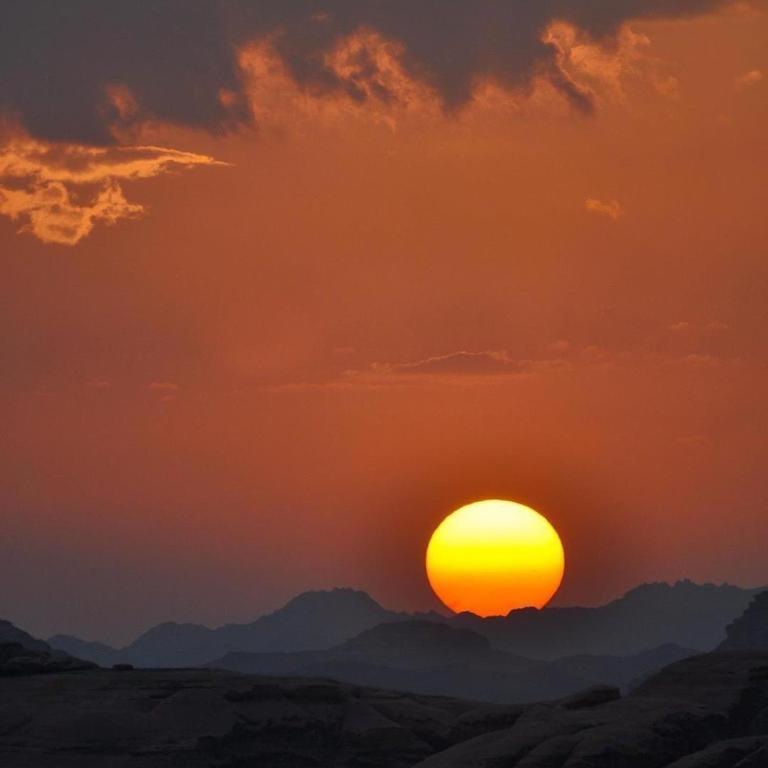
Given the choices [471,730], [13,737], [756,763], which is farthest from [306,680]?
[756,763]

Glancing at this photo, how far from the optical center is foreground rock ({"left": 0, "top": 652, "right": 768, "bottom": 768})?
92.2 meters

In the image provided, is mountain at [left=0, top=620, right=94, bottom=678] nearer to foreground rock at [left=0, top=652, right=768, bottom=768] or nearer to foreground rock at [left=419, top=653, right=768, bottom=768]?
foreground rock at [left=0, top=652, right=768, bottom=768]

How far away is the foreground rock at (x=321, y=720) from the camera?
92.2 m

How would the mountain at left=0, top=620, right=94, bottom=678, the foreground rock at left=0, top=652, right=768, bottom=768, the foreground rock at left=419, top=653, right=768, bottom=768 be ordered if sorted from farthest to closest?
the mountain at left=0, top=620, right=94, bottom=678
the foreground rock at left=0, top=652, right=768, bottom=768
the foreground rock at left=419, top=653, right=768, bottom=768

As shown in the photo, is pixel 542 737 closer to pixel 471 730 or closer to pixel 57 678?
pixel 471 730

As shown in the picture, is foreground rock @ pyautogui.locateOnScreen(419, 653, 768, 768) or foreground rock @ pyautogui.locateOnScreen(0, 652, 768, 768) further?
foreground rock @ pyautogui.locateOnScreen(0, 652, 768, 768)

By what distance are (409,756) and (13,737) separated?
25.2 metres

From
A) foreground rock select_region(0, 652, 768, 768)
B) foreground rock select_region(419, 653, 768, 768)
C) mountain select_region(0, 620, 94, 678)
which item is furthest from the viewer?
mountain select_region(0, 620, 94, 678)

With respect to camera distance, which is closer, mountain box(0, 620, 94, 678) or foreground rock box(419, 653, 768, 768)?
foreground rock box(419, 653, 768, 768)

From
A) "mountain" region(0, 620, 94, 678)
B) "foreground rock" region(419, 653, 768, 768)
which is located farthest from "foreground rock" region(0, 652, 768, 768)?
"mountain" region(0, 620, 94, 678)

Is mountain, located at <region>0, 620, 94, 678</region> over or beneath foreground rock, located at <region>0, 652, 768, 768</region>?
over

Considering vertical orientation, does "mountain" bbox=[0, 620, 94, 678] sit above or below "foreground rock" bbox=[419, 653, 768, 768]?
above

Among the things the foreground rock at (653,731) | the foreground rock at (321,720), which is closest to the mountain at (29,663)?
the foreground rock at (321,720)

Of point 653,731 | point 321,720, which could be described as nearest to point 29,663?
point 321,720
